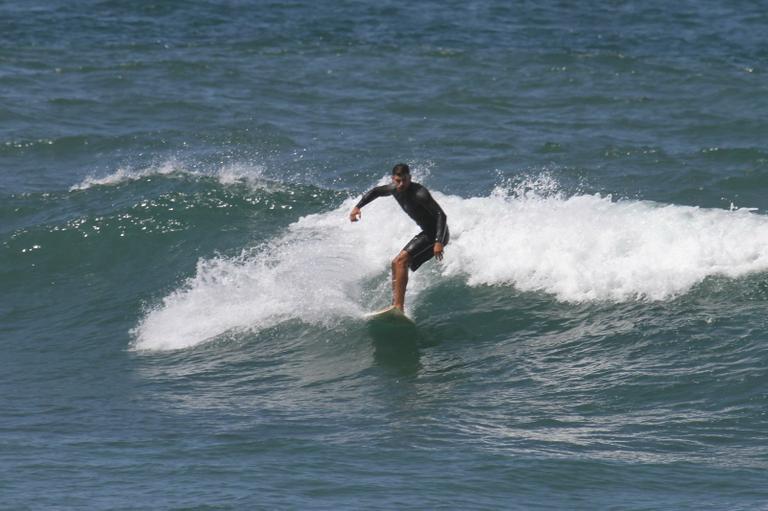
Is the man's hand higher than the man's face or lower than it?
lower

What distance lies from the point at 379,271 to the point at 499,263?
1.35m

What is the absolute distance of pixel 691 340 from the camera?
12.2 metres

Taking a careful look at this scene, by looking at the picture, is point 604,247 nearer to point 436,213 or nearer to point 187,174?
point 436,213

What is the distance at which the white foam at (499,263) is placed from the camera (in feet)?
44.7

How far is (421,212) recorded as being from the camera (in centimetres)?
1271

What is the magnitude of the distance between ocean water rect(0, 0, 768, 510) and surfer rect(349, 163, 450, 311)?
74cm

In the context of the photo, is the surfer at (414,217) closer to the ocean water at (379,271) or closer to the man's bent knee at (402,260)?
A: the man's bent knee at (402,260)

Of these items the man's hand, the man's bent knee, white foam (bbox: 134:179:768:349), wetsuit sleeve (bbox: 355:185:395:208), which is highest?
wetsuit sleeve (bbox: 355:185:395:208)

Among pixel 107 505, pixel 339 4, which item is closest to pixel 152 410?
pixel 107 505

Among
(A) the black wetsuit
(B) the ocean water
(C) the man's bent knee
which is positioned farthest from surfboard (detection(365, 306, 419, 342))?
(A) the black wetsuit

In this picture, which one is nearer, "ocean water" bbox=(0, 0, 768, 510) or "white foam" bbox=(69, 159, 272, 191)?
"ocean water" bbox=(0, 0, 768, 510)

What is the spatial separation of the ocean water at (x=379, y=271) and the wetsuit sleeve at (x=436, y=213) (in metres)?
1.10

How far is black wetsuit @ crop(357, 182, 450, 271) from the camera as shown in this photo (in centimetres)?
1261

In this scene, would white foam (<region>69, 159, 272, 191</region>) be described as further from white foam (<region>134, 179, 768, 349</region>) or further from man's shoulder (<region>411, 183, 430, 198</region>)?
man's shoulder (<region>411, 183, 430, 198</region>)
